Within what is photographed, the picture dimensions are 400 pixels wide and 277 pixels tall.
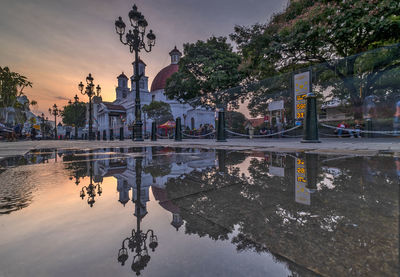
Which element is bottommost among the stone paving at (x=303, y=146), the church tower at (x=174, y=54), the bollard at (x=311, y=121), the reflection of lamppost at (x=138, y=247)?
the reflection of lamppost at (x=138, y=247)

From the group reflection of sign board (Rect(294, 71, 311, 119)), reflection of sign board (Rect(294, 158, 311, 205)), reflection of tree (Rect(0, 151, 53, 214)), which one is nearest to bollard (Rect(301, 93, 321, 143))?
reflection of sign board (Rect(294, 71, 311, 119))

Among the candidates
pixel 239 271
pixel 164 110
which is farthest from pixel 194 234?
pixel 164 110

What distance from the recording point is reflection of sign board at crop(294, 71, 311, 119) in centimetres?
984

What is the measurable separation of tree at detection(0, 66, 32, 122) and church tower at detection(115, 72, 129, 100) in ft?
73.3

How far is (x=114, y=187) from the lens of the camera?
5.39 ft

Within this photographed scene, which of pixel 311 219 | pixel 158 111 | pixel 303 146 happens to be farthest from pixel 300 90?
pixel 158 111

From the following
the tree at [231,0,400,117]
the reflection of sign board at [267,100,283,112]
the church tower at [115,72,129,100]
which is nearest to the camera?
the tree at [231,0,400,117]

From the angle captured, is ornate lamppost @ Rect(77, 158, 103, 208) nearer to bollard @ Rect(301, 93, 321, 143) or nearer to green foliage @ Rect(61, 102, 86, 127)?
bollard @ Rect(301, 93, 321, 143)

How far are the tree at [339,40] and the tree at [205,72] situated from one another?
368 centimetres

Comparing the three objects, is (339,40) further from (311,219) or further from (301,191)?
(311,219)

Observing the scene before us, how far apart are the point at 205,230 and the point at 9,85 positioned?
50034mm

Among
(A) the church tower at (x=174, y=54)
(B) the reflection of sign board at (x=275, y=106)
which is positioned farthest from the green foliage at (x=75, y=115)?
(B) the reflection of sign board at (x=275, y=106)

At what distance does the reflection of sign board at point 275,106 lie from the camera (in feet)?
38.7

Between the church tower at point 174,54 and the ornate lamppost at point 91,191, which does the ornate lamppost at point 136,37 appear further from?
the church tower at point 174,54
